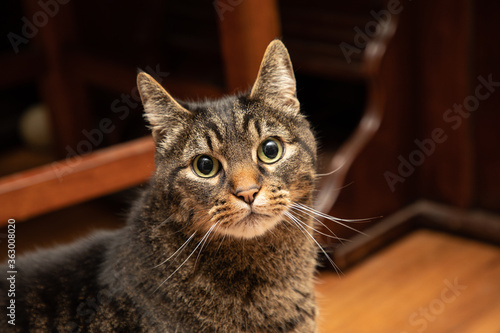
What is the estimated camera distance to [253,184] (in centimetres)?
84

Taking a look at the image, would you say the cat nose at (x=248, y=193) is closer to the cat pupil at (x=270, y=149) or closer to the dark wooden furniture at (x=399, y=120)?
the cat pupil at (x=270, y=149)

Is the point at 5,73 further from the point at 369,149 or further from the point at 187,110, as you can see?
the point at 187,110

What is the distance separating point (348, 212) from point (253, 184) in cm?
84

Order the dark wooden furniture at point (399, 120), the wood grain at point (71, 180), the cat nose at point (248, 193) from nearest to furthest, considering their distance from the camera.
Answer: the cat nose at point (248, 193)
the wood grain at point (71, 180)
the dark wooden furniture at point (399, 120)

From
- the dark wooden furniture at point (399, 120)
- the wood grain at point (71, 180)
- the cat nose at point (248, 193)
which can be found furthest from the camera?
the dark wooden furniture at point (399, 120)

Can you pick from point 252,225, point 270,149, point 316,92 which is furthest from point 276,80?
point 316,92

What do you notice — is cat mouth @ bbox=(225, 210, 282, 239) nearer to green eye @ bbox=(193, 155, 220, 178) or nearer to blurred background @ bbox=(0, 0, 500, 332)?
green eye @ bbox=(193, 155, 220, 178)

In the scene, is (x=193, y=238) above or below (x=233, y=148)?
below

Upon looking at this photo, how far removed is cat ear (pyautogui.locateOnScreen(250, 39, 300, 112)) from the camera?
34.7 inches

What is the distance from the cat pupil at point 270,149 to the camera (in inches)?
35.1

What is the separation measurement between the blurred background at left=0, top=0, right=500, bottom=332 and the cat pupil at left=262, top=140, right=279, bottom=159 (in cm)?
45

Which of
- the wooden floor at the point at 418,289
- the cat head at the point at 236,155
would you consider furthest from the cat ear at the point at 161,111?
the wooden floor at the point at 418,289

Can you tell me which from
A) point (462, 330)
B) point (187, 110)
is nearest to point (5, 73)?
point (187, 110)

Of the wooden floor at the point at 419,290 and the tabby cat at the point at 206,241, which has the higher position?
the tabby cat at the point at 206,241
